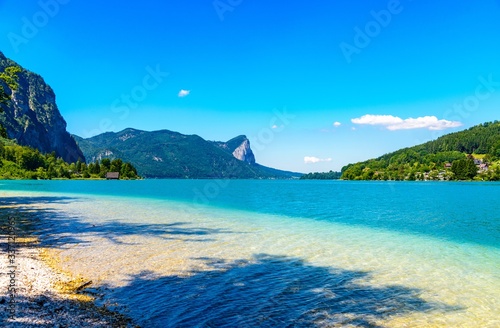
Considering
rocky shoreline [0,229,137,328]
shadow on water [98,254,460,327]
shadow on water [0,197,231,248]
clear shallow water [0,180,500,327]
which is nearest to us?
rocky shoreline [0,229,137,328]

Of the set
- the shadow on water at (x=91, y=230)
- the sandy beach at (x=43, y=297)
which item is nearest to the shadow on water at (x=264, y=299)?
the sandy beach at (x=43, y=297)

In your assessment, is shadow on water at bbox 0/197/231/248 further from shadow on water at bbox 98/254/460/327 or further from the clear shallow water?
shadow on water at bbox 98/254/460/327

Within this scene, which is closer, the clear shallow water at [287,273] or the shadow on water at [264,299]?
the shadow on water at [264,299]

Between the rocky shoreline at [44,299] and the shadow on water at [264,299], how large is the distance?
3.33 ft

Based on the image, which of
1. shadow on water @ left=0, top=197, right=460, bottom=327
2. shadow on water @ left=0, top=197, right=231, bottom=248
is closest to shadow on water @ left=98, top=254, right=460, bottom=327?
shadow on water @ left=0, top=197, right=460, bottom=327

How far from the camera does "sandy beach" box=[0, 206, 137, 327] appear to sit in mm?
8828

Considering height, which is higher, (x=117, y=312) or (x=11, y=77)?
(x=11, y=77)

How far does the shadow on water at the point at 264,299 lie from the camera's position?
33.0 feet

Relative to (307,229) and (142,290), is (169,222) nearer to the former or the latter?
(307,229)

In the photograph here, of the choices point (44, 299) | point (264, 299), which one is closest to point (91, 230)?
point (44, 299)

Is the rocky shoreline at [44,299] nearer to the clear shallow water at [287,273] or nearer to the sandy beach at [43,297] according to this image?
the sandy beach at [43,297]

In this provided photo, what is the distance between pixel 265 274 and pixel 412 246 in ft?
42.1

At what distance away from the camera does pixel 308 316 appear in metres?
10.4

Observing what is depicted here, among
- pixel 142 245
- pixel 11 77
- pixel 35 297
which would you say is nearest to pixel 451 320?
pixel 35 297
